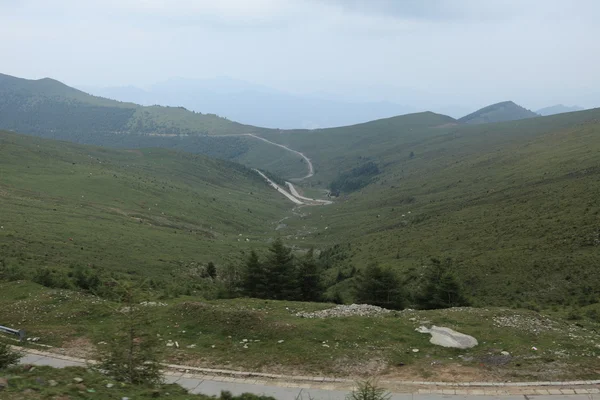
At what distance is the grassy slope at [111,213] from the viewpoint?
57406 millimetres

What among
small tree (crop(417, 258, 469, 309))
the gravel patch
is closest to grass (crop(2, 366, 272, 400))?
the gravel patch

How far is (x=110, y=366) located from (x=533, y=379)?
747 inches

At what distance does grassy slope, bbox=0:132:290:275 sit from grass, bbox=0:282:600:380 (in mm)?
20567

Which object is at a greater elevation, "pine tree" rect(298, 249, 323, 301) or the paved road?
the paved road

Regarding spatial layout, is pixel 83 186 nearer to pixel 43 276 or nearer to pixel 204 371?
pixel 43 276

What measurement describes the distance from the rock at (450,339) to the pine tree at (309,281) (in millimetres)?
19122

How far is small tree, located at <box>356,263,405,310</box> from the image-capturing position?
3928 cm

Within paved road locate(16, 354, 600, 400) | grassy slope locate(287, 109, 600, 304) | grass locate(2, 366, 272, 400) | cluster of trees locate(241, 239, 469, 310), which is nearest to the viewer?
grass locate(2, 366, 272, 400)

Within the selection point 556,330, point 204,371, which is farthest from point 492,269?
point 204,371

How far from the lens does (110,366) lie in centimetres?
1750

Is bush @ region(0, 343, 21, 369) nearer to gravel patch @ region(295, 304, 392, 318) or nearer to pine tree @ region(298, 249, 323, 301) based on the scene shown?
gravel patch @ region(295, 304, 392, 318)

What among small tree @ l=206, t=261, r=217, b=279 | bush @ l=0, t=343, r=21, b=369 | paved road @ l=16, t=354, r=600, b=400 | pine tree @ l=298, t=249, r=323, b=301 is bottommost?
small tree @ l=206, t=261, r=217, b=279

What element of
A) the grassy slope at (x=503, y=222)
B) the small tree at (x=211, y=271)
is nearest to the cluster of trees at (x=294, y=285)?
the grassy slope at (x=503, y=222)

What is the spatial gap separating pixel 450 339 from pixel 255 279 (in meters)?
22.2
